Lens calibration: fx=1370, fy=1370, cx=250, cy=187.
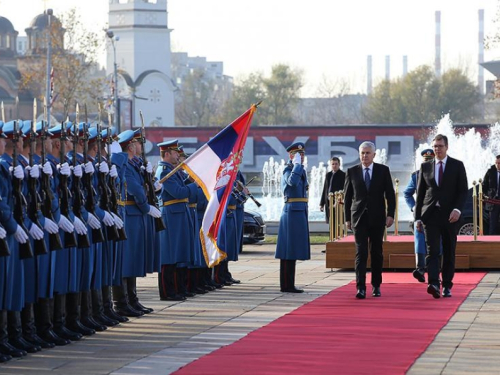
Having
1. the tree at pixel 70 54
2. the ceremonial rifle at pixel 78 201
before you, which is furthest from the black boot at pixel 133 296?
the tree at pixel 70 54

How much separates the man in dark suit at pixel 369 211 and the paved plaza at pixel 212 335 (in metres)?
0.76

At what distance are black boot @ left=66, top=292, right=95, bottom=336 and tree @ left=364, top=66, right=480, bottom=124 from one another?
91.6 meters

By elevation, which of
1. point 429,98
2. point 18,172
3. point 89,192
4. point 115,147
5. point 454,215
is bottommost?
point 454,215

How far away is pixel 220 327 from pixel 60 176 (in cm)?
211

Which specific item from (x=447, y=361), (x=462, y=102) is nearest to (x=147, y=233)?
(x=447, y=361)

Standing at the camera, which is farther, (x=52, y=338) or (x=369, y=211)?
(x=369, y=211)

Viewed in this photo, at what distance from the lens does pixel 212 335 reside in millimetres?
11906

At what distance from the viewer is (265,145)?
204 feet

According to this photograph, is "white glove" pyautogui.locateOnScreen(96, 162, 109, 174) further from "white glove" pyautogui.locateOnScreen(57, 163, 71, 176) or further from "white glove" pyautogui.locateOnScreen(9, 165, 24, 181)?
"white glove" pyautogui.locateOnScreen(9, 165, 24, 181)

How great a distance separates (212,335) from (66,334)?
1258mm

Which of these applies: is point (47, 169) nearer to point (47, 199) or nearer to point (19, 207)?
point (47, 199)

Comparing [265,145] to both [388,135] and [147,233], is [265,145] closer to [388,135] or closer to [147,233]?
[388,135]

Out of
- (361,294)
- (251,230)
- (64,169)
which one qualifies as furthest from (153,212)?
(251,230)

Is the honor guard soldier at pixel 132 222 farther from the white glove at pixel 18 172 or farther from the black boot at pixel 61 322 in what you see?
the white glove at pixel 18 172
